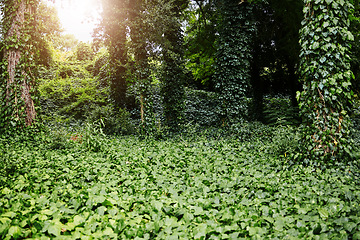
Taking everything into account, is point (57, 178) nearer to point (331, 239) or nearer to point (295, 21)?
point (331, 239)

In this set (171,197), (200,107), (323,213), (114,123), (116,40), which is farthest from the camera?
(200,107)

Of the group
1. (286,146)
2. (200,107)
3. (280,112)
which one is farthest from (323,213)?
(200,107)

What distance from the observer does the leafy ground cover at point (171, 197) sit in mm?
2404

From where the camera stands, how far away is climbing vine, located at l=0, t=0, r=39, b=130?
632 cm

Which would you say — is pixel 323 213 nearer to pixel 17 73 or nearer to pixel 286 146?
pixel 286 146

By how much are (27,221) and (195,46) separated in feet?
38.2

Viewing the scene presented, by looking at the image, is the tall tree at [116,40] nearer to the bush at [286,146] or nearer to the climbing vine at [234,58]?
the climbing vine at [234,58]

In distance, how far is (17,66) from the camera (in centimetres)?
647

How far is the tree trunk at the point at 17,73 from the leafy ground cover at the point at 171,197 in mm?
1732

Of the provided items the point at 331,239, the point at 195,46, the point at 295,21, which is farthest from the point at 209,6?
the point at 331,239

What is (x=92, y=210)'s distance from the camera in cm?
287

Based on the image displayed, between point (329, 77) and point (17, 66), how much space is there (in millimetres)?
8140

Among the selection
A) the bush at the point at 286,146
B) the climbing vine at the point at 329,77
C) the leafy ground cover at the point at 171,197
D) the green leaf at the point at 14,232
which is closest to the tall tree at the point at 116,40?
the leafy ground cover at the point at 171,197

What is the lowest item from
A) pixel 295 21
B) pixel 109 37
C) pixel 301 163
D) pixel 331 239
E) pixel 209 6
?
pixel 331 239
